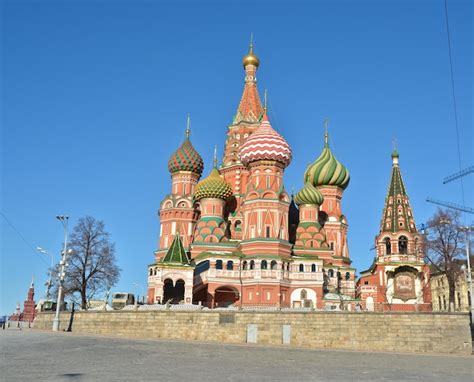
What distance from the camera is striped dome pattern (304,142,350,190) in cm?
6019

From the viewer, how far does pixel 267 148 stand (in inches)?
2061

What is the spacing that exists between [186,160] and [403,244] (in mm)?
25109

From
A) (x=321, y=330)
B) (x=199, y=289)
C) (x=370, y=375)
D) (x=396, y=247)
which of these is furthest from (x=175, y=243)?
(x=370, y=375)

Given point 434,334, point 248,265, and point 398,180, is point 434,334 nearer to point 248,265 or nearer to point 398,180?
point 248,265

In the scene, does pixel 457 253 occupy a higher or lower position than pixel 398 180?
lower

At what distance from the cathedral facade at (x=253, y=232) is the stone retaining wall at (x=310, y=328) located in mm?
9174

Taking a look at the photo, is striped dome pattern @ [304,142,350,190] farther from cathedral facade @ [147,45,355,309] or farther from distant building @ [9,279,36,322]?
distant building @ [9,279,36,322]

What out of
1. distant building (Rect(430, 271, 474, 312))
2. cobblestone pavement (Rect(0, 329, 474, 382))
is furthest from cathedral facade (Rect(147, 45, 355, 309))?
cobblestone pavement (Rect(0, 329, 474, 382))

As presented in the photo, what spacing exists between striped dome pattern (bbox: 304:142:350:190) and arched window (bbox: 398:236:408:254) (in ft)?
30.2

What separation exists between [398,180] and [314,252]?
44.6 feet

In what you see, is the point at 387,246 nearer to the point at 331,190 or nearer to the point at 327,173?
the point at 331,190

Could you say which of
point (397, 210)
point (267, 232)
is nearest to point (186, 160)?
point (267, 232)

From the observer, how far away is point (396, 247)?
55.1 meters

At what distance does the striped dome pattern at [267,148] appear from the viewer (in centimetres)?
5209
